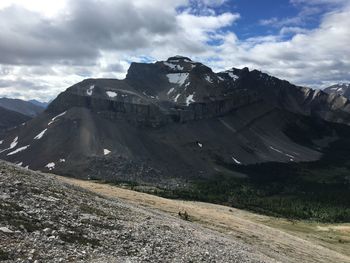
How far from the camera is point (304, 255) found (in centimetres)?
6925

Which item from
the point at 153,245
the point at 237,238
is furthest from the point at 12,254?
the point at 237,238

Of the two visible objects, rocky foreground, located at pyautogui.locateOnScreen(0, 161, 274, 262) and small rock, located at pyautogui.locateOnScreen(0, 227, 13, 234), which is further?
small rock, located at pyautogui.locateOnScreen(0, 227, 13, 234)

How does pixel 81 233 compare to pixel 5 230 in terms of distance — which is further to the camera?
pixel 81 233

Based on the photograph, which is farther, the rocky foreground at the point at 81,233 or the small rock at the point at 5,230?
the small rock at the point at 5,230

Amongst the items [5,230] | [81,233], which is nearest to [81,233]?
[81,233]

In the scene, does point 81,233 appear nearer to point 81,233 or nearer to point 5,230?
point 81,233

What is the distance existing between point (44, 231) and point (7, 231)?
3095 mm

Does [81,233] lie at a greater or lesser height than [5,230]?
lesser

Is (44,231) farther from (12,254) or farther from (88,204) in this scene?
(88,204)

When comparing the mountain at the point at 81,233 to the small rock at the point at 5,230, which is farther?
the small rock at the point at 5,230

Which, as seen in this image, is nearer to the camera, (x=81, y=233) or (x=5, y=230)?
(x=5, y=230)

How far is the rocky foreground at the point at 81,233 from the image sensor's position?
101ft

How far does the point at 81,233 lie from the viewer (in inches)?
1435

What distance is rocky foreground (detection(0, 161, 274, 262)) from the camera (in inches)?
1208
